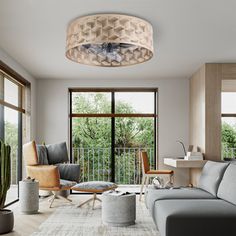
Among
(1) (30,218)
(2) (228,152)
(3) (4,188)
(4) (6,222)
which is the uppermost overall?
(2) (228,152)

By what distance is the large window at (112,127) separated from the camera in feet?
26.9

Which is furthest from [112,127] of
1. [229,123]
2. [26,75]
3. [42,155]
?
[229,123]

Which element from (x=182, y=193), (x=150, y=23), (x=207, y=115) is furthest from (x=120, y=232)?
(x=207, y=115)

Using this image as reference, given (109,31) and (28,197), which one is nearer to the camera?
(109,31)

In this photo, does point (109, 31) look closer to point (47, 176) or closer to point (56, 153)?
point (47, 176)

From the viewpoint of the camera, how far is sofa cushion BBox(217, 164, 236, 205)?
4.21 m

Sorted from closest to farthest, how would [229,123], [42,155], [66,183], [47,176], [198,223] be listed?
1. [198,223]
2. [47,176]
3. [66,183]
4. [42,155]
5. [229,123]

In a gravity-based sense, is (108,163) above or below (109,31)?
below

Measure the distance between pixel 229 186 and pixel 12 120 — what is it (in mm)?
3935

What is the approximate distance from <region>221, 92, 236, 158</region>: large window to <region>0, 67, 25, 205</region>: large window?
4.29 meters

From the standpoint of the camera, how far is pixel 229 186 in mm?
4348

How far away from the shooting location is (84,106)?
8.25m

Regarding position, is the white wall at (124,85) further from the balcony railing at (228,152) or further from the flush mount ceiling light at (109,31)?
the flush mount ceiling light at (109,31)

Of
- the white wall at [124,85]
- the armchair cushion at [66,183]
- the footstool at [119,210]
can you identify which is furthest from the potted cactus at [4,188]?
the white wall at [124,85]
